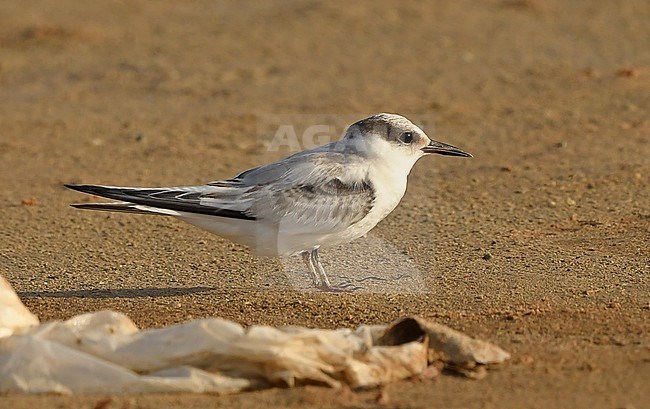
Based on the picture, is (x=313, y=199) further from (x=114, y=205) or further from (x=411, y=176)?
(x=411, y=176)

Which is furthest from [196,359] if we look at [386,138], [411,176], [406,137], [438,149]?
[411,176]

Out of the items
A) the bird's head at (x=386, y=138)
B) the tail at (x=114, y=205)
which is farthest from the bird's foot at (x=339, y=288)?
the tail at (x=114, y=205)

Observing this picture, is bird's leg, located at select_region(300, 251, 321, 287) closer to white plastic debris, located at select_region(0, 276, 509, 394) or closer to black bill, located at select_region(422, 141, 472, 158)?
black bill, located at select_region(422, 141, 472, 158)

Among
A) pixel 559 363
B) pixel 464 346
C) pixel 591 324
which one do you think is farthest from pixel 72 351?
pixel 591 324

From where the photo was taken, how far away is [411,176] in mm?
8094

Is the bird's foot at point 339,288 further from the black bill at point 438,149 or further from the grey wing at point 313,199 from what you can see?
the black bill at point 438,149

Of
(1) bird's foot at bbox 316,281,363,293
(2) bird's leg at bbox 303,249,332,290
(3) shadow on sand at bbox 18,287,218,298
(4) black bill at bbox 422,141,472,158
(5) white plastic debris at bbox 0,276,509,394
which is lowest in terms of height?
(3) shadow on sand at bbox 18,287,218,298

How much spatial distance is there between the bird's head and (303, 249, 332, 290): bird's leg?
1.89 ft

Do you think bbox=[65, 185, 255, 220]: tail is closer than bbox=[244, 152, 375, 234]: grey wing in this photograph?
Yes

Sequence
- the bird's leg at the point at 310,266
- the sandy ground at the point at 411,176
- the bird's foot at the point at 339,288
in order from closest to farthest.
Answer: the sandy ground at the point at 411,176, the bird's foot at the point at 339,288, the bird's leg at the point at 310,266

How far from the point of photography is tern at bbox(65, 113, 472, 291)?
554 centimetres

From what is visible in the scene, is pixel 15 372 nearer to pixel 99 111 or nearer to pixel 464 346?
pixel 464 346

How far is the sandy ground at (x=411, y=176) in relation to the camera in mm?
4816

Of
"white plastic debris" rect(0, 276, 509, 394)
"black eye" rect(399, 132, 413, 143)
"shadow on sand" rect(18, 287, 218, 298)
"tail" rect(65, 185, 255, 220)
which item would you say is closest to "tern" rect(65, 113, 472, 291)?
"tail" rect(65, 185, 255, 220)
